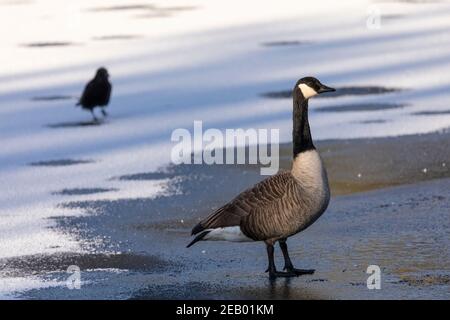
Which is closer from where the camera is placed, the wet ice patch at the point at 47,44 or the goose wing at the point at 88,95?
the goose wing at the point at 88,95

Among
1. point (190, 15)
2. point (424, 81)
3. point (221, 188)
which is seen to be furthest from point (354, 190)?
point (190, 15)

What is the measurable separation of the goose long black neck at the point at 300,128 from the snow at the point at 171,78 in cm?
173

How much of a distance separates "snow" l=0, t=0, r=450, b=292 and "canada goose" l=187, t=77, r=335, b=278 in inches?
52.1

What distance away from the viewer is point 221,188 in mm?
10211

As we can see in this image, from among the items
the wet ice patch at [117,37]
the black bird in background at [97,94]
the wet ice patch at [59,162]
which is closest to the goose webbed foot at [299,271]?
the wet ice patch at [59,162]

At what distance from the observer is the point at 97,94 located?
1419 cm

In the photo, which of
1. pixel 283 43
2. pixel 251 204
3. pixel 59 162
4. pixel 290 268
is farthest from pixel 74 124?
pixel 290 268

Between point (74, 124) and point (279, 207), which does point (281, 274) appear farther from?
point (74, 124)

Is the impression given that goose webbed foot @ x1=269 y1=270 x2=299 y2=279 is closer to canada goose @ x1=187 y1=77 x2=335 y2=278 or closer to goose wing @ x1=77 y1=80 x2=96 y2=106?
canada goose @ x1=187 y1=77 x2=335 y2=278

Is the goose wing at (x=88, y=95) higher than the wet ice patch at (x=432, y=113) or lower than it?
higher

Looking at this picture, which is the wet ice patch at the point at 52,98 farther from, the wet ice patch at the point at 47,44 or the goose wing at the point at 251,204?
the goose wing at the point at 251,204

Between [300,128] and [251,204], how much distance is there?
0.58m

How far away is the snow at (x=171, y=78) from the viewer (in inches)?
432

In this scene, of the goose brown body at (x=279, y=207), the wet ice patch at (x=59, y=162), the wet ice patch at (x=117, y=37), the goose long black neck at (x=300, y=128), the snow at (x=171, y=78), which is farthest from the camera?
the wet ice patch at (x=117, y=37)
